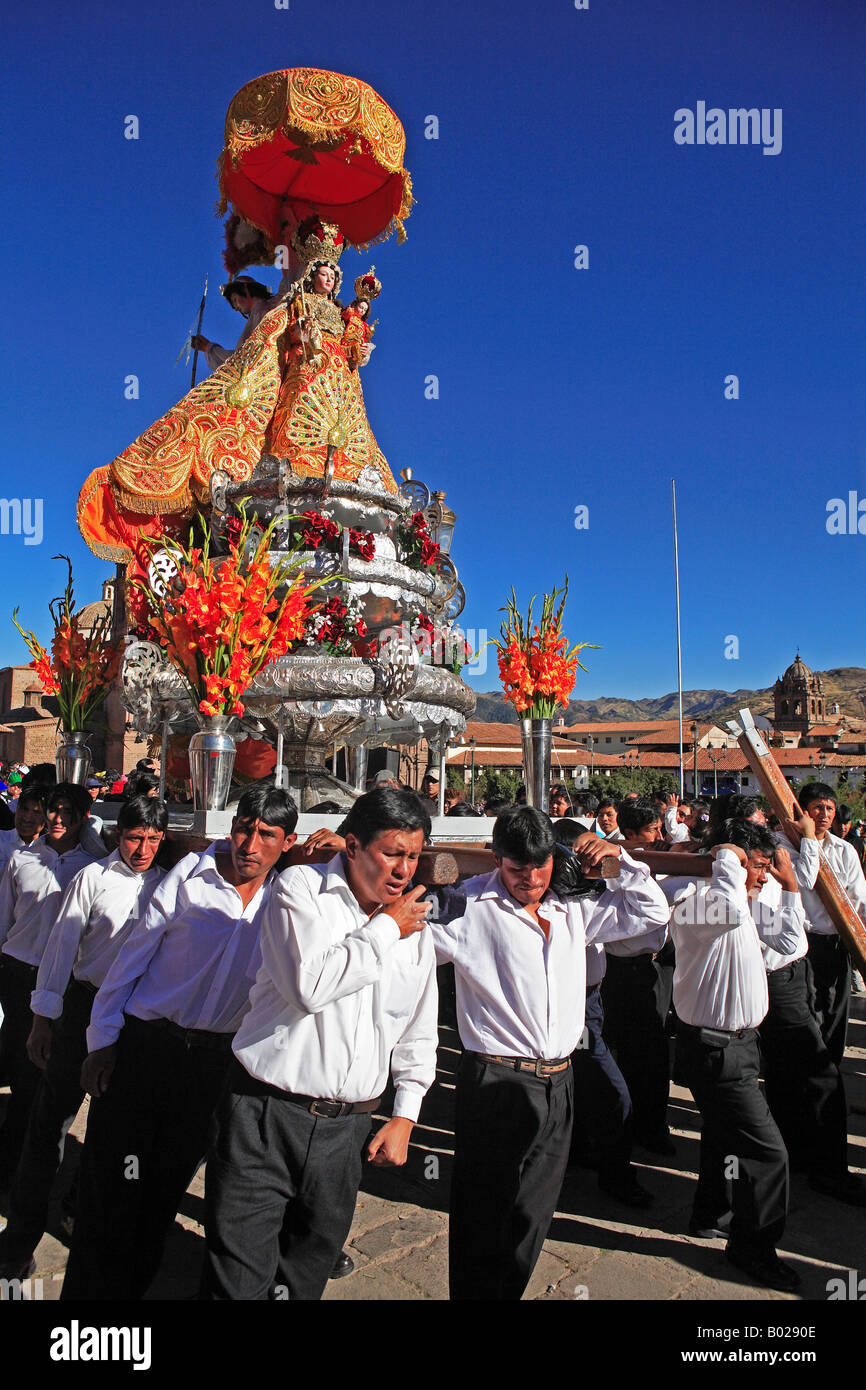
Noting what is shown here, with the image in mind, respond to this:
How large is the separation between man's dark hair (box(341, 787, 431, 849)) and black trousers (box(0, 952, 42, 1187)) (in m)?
2.78

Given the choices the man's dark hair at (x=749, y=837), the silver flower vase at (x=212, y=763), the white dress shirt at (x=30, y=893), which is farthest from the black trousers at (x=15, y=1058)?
the man's dark hair at (x=749, y=837)

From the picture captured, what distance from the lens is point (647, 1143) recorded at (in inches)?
208

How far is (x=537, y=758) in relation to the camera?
6715 millimetres

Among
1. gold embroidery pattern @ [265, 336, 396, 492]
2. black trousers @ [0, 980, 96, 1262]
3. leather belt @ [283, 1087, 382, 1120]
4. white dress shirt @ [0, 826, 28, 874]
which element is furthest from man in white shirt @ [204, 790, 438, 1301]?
gold embroidery pattern @ [265, 336, 396, 492]

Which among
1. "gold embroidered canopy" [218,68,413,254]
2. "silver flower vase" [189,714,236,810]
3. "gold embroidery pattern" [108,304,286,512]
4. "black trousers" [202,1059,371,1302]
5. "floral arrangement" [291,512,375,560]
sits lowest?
"black trousers" [202,1059,371,1302]

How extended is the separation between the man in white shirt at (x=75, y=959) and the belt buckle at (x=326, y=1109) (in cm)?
145

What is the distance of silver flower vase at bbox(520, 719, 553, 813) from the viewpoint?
6.69m

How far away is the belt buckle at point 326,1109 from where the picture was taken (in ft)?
8.44

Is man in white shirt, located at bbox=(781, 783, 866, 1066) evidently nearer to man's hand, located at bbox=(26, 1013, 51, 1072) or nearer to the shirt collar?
the shirt collar

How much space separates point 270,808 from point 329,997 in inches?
38.5

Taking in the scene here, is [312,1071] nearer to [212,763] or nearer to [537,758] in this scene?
[212,763]

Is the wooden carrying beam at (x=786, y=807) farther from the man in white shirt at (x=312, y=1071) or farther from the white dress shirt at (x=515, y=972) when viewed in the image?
the man in white shirt at (x=312, y=1071)

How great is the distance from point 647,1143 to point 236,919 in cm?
343
